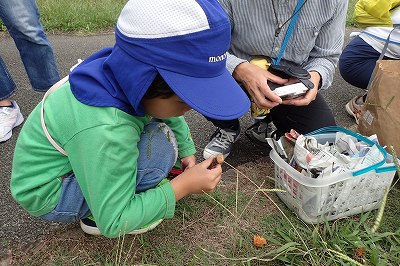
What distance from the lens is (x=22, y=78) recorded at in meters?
2.71

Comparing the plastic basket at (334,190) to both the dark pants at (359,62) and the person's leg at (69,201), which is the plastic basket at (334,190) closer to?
the person's leg at (69,201)

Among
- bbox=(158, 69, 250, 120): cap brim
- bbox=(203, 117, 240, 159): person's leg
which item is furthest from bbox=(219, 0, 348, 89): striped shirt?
bbox=(158, 69, 250, 120): cap brim

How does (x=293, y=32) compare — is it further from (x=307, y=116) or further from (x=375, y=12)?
(x=375, y=12)

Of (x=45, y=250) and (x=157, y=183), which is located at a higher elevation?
(x=157, y=183)

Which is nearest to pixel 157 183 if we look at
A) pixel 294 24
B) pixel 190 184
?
pixel 190 184

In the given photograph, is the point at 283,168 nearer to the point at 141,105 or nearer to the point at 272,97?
the point at 272,97

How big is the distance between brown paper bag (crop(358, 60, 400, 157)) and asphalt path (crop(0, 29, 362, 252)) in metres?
0.59

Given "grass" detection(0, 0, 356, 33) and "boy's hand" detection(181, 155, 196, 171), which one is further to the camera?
"grass" detection(0, 0, 356, 33)

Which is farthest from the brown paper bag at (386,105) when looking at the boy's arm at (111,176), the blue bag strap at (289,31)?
the boy's arm at (111,176)

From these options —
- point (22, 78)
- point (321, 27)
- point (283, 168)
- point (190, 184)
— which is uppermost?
point (321, 27)

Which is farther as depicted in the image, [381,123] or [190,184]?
[381,123]

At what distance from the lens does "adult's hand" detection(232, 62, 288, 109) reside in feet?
5.23

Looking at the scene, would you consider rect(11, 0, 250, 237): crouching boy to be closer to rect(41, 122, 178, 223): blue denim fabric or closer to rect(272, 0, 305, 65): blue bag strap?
rect(41, 122, 178, 223): blue denim fabric

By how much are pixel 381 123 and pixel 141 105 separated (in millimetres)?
1143
